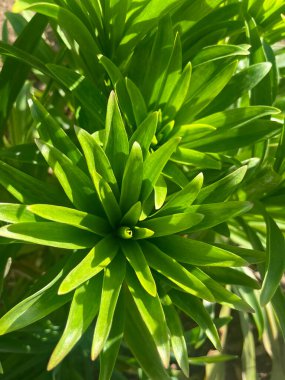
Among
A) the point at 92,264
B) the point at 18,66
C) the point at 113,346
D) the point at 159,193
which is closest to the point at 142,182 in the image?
the point at 159,193

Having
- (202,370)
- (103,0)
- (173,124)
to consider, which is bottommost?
(202,370)

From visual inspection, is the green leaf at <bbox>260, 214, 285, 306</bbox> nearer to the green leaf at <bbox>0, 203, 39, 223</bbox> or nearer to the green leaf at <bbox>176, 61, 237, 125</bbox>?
the green leaf at <bbox>176, 61, 237, 125</bbox>

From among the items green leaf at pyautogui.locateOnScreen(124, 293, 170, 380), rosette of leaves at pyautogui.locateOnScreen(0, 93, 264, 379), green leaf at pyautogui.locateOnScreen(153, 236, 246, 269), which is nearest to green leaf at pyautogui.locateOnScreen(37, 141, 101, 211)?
rosette of leaves at pyautogui.locateOnScreen(0, 93, 264, 379)

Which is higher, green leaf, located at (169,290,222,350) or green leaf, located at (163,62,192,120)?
green leaf, located at (163,62,192,120)

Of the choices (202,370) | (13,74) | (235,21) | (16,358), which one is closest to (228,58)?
(235,21)

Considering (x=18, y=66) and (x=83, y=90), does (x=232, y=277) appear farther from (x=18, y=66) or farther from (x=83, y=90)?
(x=18, y=66)

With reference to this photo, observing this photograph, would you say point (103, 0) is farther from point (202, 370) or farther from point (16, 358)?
point (202, 370)

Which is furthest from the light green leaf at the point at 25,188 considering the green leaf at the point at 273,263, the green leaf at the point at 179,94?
the green leaf at the point at 273,263
